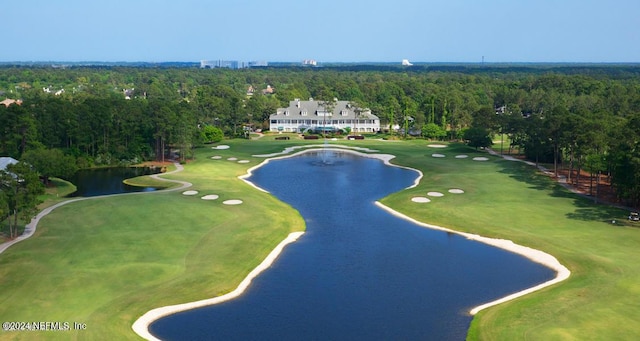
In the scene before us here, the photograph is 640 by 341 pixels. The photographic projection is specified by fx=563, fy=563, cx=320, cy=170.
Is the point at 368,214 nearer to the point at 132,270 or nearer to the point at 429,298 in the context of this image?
the point at 429,298

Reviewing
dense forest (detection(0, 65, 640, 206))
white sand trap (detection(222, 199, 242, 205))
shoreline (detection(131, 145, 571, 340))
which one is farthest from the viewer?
dense forest (detection(0, 65, 640, 206))

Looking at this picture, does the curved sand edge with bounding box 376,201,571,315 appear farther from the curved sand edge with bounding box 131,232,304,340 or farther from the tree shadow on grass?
the curved sand edge with bounding box 131,232,304,340

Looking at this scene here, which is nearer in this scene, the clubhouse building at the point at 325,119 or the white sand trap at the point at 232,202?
the white sand trap at the point at 232,202

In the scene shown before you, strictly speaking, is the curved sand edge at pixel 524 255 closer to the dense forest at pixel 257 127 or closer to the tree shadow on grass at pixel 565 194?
the tree shadow on grass at pixel 565 194

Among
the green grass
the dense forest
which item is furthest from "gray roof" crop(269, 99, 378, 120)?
the green grass

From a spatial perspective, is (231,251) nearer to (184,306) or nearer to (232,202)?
(184,306)

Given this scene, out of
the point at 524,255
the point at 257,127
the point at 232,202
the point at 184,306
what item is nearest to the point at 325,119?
the point at 257,127

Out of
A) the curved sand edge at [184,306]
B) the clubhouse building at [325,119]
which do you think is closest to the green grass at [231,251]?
the curved sand edge at [184,306]
